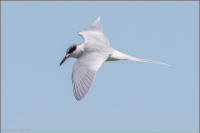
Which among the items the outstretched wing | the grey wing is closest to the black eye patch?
the outstretched wing

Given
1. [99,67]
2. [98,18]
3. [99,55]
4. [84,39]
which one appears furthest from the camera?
[98,18]

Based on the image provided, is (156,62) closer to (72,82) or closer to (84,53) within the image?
(84,53)

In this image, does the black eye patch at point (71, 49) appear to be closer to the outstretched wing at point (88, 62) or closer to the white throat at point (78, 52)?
the white throat at point (78, 52)

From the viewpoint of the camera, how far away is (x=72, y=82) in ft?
33.2

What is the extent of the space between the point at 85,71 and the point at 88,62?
1.37ft

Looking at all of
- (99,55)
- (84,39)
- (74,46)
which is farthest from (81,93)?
(84,39)

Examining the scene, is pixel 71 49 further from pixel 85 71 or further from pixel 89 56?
pixel 85 71

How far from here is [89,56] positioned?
10891 millimetres

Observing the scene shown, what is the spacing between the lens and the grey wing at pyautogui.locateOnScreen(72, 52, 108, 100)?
31.8 feet

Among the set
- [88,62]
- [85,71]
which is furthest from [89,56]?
[85,71]

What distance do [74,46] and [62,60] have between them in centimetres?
47

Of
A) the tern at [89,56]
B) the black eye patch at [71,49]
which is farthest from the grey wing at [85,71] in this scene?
the black eye patch at [71,49]

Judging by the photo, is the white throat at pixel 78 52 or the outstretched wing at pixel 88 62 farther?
the white throat at pixel 78 52

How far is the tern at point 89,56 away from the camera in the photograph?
32.3ft
